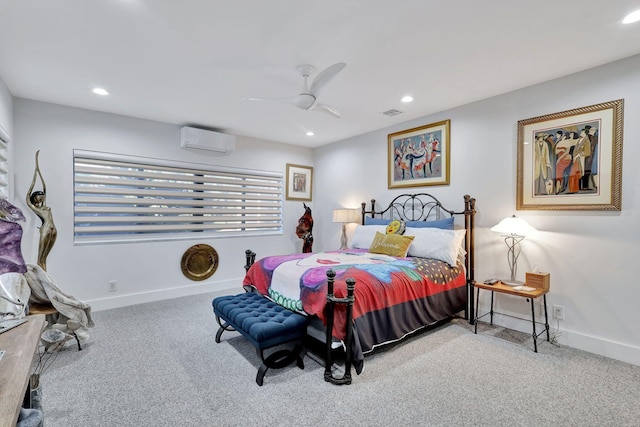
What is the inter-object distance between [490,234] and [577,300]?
3.21 ft

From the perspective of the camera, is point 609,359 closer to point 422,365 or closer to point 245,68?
point 422,365

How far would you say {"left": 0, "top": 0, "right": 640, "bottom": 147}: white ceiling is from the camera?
2043 millimetres

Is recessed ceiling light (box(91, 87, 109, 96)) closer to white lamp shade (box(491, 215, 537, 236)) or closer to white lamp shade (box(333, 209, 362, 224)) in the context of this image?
white lamp shade (box(333, 209, 362, 224))

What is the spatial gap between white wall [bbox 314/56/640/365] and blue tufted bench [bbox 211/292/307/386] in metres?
2.38

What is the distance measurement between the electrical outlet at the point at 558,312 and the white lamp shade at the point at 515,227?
0.76 meters

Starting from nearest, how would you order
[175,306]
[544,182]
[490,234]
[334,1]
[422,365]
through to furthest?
[334,1]
[422,365]
[544,182]
[490,234]
[175,306]

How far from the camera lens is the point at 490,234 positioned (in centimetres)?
355

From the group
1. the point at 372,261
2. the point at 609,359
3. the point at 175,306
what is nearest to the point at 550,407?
the point at 609,359

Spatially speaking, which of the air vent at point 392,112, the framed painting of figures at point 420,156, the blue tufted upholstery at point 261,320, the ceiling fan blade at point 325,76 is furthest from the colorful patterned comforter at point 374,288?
the air vent at point 392,112

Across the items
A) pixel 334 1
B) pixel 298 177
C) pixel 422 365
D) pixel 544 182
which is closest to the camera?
pixel 334 1

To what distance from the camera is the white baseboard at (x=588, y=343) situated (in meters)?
2.63

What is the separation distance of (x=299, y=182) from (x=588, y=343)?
181 inches

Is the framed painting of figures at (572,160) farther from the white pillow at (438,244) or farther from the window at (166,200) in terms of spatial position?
the window at (166,200)

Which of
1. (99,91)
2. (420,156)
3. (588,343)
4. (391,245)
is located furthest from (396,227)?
(99,91)
